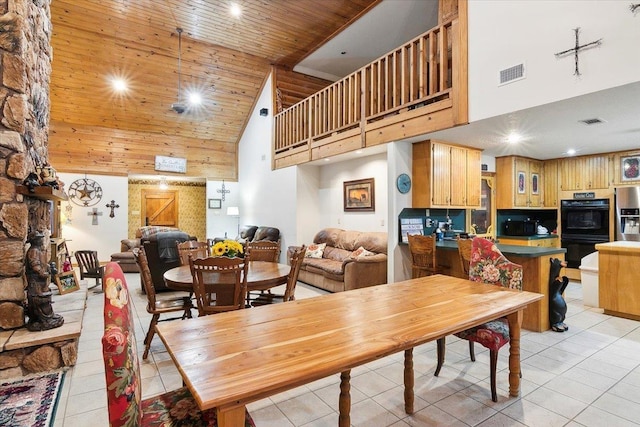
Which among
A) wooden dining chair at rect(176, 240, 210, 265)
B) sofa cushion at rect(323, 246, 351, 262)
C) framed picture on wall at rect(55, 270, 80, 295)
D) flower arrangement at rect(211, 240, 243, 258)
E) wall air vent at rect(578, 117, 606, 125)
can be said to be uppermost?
wall air vent at rect(578, 117, 606, 125)

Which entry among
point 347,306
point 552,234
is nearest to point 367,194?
point 552,234

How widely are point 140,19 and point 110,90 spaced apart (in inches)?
82.0

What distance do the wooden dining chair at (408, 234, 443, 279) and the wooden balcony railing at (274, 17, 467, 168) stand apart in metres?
1.41

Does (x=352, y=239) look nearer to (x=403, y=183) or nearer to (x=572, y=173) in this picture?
(x=403, y=183)

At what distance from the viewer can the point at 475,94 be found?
3682mm

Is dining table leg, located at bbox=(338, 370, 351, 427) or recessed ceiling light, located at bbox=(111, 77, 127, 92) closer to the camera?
dining table leg, located at bbox=(338, 370, 351, 427)

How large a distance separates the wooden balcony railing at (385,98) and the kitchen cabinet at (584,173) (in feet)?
12.2

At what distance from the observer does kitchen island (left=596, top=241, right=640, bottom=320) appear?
157 inches

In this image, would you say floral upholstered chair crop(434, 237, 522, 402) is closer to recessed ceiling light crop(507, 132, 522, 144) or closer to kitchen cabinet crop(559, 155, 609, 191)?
recessed ceiling light crop(507, 132, 522, 144)

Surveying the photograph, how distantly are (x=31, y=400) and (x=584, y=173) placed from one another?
26.4ft

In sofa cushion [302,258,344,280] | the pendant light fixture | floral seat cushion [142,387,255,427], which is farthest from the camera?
the pendant light fixture

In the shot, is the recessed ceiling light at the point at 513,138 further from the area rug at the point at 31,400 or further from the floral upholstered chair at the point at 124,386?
the area rug at the point at 31,400

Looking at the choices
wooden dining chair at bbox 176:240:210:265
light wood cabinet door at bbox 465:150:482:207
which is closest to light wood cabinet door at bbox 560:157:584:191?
light wood cabinet door at bbox 465:150:482:207

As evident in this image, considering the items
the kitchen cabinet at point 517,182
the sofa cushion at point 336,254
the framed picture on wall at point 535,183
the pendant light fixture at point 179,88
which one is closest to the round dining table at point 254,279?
the sofa cushion at point 336,254
